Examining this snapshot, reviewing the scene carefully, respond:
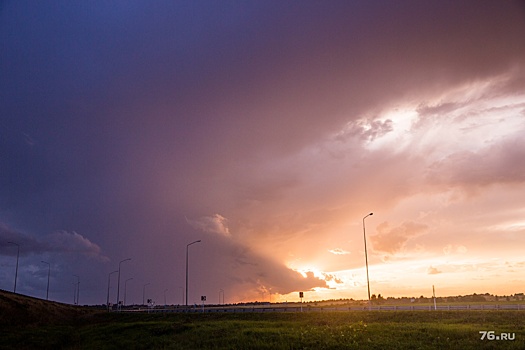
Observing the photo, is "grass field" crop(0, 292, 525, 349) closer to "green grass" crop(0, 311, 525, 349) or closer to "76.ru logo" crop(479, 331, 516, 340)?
"green grass" crop(0, 311, 525, 349)

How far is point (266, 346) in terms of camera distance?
115 feet

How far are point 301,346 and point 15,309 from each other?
7483cm

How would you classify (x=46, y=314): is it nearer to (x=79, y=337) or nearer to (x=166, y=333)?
(x=79, y=337)

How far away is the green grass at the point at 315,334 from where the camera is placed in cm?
3312

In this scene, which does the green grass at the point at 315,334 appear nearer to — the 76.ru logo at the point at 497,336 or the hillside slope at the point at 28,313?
the 76.ru logo at the point at 497,336

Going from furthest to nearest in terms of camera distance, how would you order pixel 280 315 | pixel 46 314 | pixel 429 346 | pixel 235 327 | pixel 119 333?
pixel 46 314 < pixel 280 315 < pixel 119 333 < pixel 235 327 < pixel 429 346

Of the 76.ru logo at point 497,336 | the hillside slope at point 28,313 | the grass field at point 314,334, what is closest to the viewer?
the 76.ru logo at point 497,336

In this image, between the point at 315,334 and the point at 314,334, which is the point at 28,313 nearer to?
the point at 314,334

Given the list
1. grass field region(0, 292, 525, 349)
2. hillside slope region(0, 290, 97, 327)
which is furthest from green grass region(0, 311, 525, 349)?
hillside slope region(0, 290, 97, 327)

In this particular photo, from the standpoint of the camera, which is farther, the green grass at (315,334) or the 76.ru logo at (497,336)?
the green grass at (315,334)

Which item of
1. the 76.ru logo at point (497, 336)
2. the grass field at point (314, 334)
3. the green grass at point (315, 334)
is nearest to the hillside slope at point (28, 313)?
the grass field at point (314, 334)

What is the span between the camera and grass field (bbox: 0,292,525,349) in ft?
109

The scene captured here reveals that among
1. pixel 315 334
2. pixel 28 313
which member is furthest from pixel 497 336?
pixel 28 313

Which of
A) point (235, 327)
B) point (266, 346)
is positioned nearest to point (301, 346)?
point (266, 346)
